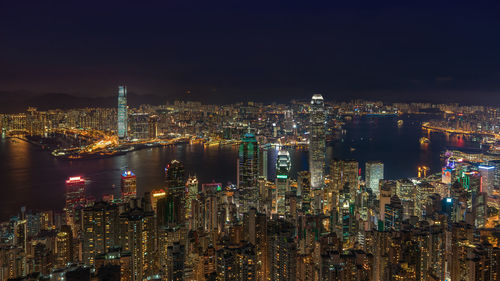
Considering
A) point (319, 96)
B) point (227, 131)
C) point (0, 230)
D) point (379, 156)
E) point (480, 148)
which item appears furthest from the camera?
point (227, 131)

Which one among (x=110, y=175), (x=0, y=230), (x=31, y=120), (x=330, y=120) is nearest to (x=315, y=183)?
(x=110, y=175)

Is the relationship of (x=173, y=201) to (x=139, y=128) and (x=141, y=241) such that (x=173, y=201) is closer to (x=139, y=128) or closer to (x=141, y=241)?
(x=141, y=241)

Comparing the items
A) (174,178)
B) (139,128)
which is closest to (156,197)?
(174,178)

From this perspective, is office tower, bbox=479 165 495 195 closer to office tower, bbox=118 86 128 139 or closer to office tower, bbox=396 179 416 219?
office tower, bbox=396 179 416 219

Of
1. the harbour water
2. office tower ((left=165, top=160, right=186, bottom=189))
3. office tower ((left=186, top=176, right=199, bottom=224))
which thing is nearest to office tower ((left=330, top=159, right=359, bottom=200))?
the harbour water

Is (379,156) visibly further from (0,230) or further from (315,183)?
(0,230)
